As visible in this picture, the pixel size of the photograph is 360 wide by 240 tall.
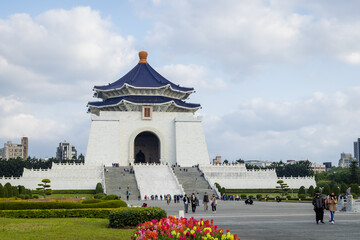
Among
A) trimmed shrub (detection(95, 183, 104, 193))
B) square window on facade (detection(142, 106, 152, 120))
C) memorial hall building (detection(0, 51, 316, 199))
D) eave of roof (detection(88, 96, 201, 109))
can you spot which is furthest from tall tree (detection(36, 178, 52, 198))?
square window on facade (detection(142, 106, 152, 120))

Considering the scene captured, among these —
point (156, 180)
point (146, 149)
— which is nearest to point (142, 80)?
point (146, 149)

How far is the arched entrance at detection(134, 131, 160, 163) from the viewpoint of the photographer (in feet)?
201

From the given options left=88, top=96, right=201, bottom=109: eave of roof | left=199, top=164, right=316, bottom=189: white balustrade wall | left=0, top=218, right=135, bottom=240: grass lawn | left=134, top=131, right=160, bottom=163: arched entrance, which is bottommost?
left=0, top=218, right=135, bottom=240: grass lawn

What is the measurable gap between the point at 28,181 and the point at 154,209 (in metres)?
31.1

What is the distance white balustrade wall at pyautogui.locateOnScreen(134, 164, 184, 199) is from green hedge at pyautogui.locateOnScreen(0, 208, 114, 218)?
2145 cm

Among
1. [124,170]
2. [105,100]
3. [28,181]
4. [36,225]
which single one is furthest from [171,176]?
[36,225]

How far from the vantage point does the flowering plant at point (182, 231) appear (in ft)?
23.2

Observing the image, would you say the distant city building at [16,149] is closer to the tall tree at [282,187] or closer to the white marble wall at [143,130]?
the white marble wall at [143,130]

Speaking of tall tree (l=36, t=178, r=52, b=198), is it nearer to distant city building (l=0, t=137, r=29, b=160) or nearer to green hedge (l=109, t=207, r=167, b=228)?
green hedge (l=109, t=207, r=167, b=228)

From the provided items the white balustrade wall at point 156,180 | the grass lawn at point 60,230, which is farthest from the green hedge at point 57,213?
the white balustrade wall at point 156,180

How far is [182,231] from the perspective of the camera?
7.41 m

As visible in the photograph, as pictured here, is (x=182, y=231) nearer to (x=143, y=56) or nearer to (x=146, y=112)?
(x=146, y=112)

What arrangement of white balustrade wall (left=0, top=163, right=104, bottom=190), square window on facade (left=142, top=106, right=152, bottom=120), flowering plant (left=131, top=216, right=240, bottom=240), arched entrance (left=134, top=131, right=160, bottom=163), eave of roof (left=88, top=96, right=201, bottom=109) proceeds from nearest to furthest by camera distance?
flowering plant (left=131, top=216, right=240, bottom=240) < white balustrade wall (left=0, top=163, right=104, bottom=190) < eave of roof (left=88, top=96, right=201, bottom=109) < square window on facade (left=142, top=106, right=152, bottom=120) < arched entrance (left=134, top=131, right=160, bottom=163)

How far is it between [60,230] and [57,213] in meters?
4.38
